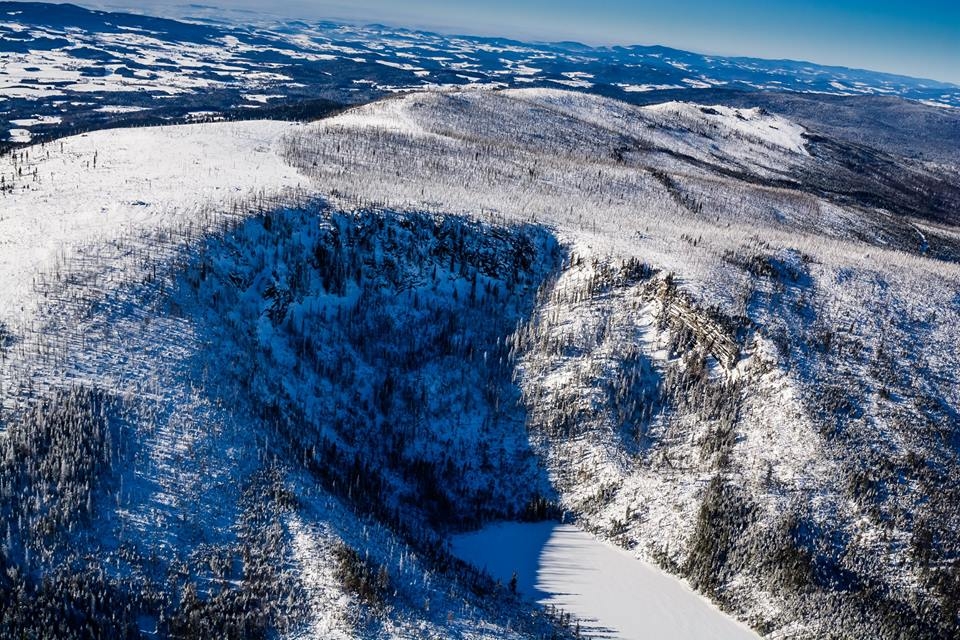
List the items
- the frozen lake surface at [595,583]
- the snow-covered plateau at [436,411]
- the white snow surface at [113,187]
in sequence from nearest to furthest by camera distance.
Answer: the snow-covered plateau at [436,411] < the frozen lake surface at [595,583] < the white snow surface at [113,187]

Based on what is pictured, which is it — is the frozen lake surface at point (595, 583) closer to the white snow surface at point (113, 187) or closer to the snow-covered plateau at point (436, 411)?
the snow-covered plateau at point (436, 411)

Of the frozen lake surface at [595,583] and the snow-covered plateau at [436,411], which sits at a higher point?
the snow-covered plateau at [436,411]

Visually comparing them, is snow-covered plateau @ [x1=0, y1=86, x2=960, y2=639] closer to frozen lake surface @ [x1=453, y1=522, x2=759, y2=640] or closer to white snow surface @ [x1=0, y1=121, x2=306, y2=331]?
frozen lake surface @ [x1=453, y1=522, x2=759, y2=640]

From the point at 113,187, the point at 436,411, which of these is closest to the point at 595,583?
the point at 436,411

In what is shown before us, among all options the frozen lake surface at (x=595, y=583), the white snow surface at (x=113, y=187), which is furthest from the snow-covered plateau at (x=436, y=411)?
the white snow surface at (x=113, y=187)

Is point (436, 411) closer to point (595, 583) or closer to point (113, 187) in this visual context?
point (595, 583)

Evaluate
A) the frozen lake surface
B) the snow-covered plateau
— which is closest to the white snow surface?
the snow-covered plateau

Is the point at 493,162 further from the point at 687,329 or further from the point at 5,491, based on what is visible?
the point at 5,491
